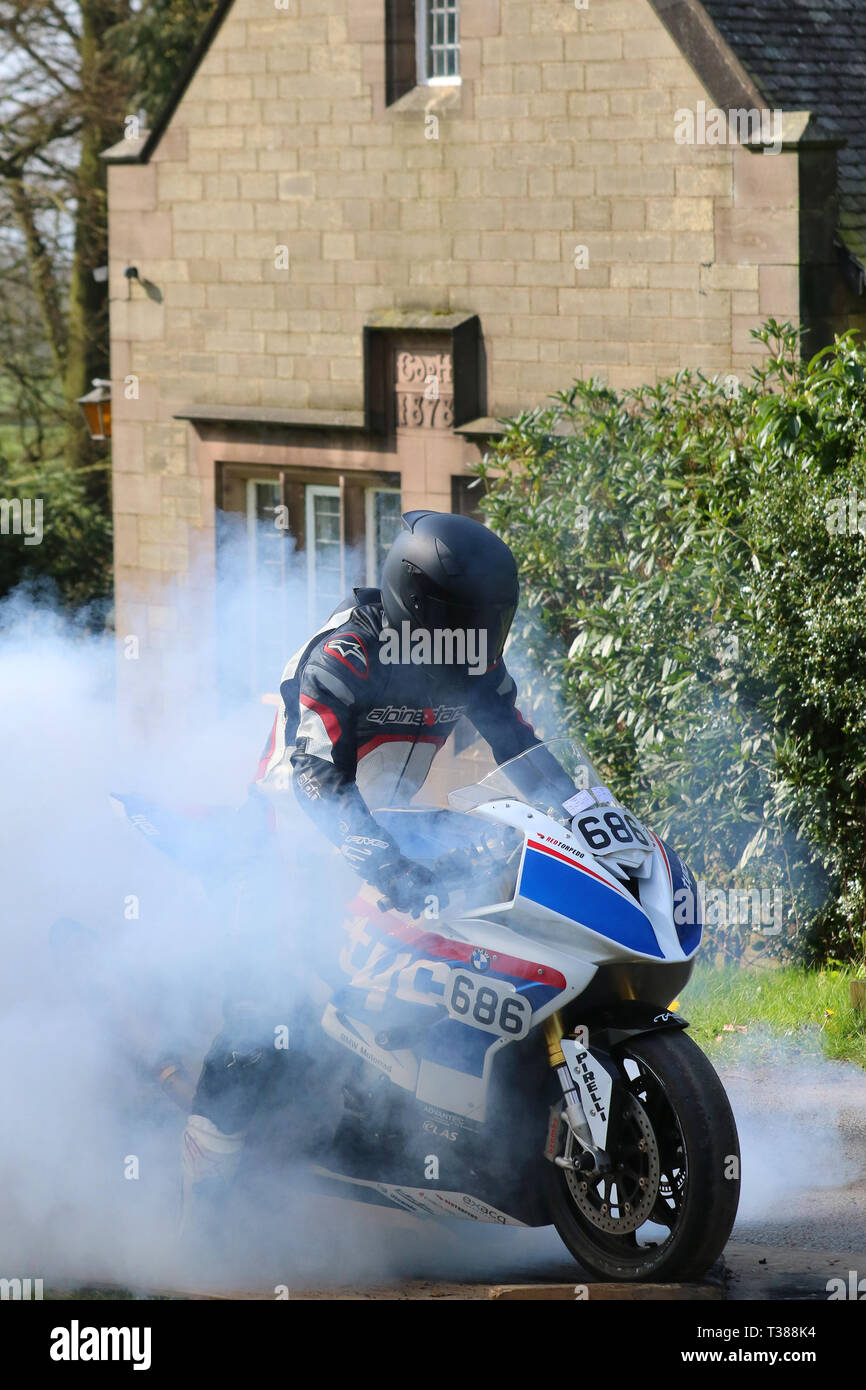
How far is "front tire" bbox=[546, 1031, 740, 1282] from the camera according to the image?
4.04 metres

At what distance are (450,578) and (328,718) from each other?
0.49 m

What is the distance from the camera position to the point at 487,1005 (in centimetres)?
425

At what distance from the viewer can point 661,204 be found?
10914 mm

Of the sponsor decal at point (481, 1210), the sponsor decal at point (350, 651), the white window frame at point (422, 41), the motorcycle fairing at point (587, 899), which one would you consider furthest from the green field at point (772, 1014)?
the white window frame at point (422, 41)

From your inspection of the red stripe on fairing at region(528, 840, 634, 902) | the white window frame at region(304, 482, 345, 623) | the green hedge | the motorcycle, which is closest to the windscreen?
the motorcycle

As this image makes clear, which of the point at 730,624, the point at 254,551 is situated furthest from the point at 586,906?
the point at 254,551

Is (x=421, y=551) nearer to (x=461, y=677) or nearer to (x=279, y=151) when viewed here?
(x=461, y=677)

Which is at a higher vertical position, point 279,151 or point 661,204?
point 279,151

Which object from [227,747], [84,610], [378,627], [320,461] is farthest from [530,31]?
[84,610]

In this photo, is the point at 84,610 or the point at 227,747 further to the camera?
the point at 84,610

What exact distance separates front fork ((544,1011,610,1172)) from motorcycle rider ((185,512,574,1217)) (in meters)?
0.43

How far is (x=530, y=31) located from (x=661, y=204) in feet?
5.60

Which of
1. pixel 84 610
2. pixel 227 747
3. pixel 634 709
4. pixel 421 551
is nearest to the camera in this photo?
pixel 421 551

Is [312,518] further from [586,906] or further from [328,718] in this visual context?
[586,906]
